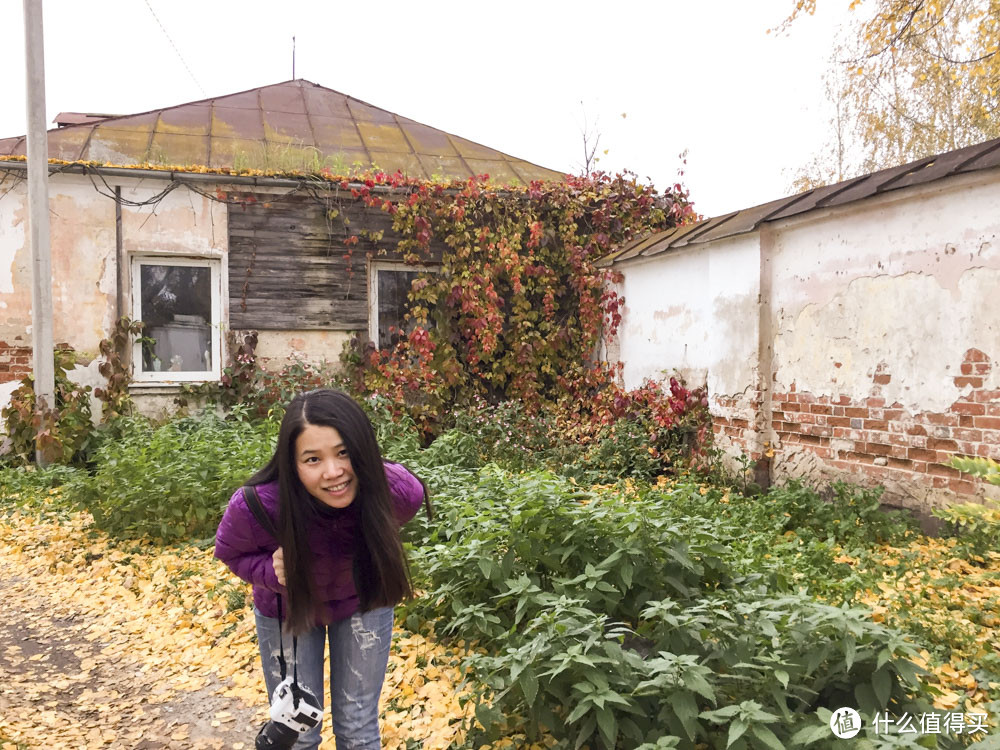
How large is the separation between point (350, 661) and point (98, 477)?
15.2ft

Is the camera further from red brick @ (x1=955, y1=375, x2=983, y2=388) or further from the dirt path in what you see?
red brick @ (x1=955, y1=375, x2=983, y2=388)

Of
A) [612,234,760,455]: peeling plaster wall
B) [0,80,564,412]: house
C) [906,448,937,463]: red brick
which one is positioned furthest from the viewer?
[0,80,564,412]: house

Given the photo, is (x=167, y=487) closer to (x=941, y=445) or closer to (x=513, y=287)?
(x=513, y=287)

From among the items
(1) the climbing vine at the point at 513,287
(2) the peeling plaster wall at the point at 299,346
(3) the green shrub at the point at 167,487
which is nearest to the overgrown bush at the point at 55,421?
(3) the green shrub at the point at 167,487

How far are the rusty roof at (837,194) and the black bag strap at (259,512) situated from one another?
4578 mm

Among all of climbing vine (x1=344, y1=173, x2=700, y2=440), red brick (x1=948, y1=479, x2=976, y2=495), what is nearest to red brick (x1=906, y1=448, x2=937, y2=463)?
red brick (x1=948, y1=479, x2=976, y2=495)

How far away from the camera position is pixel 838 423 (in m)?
5.44

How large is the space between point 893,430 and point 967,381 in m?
0.66

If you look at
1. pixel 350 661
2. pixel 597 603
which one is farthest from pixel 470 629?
pixel 350 661

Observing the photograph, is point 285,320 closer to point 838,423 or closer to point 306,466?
point 838,423

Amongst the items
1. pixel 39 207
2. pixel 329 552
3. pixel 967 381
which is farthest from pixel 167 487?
pixel 967 381

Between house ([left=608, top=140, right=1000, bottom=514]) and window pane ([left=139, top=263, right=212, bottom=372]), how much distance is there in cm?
597

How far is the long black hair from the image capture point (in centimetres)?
202

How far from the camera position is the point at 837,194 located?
5496 mm
